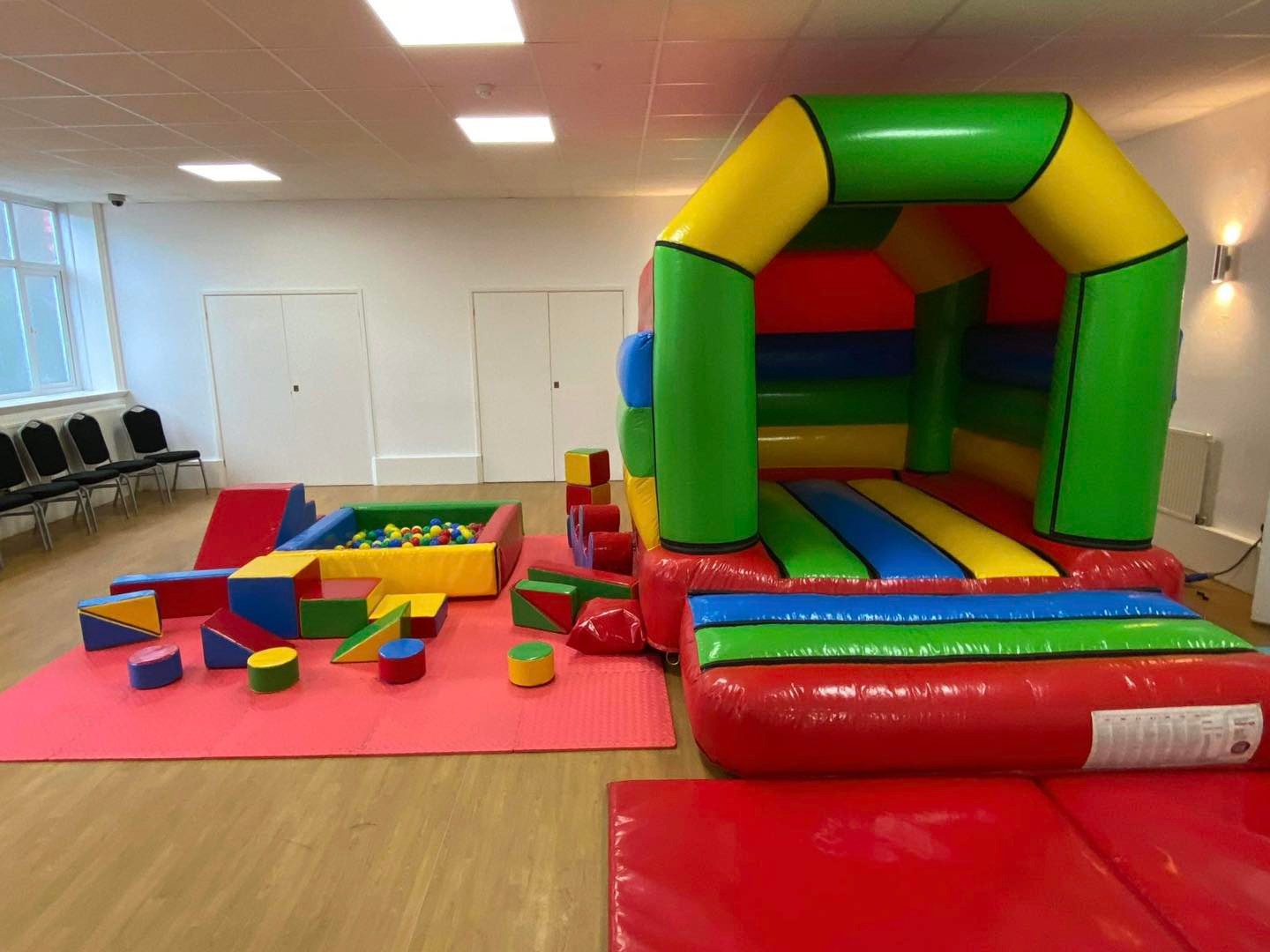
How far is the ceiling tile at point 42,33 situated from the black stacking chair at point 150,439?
13.5 ft

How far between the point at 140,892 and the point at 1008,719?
248cm

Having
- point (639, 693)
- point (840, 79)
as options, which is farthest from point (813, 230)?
point (639, 693)

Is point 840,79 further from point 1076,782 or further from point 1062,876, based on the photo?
point 1062,876

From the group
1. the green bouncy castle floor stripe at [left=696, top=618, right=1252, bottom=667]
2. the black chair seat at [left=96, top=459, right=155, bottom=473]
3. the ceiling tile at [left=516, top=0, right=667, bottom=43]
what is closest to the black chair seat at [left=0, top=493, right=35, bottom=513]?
the black chair seat at [left=96, top=459, right=155, bottom=473]

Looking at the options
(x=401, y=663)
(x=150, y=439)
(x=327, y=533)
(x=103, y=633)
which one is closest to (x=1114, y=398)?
(x=401, y=663)

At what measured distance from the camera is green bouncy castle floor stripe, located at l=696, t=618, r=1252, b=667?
247cm

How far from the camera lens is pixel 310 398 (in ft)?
23.6

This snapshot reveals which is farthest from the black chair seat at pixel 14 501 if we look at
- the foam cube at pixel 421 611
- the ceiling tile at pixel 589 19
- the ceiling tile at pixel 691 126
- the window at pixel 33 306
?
the ceiling tile at pixel 691 126

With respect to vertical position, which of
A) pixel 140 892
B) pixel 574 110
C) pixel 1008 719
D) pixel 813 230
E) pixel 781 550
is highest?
pixel 574 110

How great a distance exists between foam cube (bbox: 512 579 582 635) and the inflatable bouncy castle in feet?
1.72

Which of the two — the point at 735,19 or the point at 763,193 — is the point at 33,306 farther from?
the point at 763,193

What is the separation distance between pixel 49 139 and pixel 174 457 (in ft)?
9.37

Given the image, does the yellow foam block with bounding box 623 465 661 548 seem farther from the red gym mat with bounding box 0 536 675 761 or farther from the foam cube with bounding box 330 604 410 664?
the foam cube with bounding box 330 604 410 664

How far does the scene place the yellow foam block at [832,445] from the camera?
4434 millimetres
